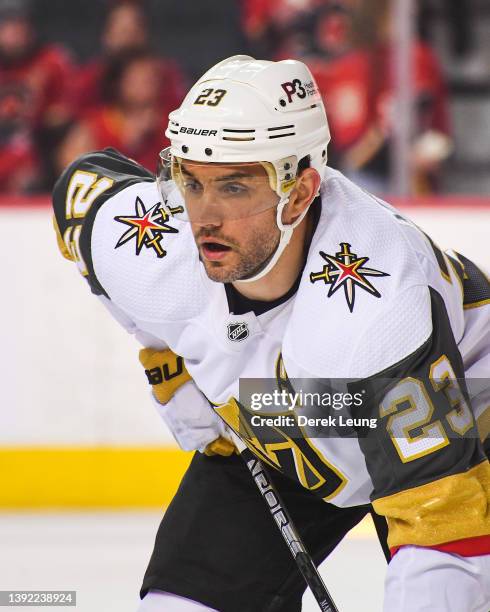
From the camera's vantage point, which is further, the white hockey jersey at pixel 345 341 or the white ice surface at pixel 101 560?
the white ice surface at pixel 101 560

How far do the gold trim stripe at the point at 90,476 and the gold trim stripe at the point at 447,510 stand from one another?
211 centimetres

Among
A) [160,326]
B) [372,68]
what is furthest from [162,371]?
[372,68]

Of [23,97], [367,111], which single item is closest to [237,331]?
[367,111]

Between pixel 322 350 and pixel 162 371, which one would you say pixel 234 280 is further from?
pixel 162 371

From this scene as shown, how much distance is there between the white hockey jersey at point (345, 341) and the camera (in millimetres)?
1612

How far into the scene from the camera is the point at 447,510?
1.59m

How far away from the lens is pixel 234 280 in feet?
5.95

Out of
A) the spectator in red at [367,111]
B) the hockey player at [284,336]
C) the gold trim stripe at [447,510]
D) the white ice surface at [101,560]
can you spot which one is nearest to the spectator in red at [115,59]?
the spectator in red at [367,111]

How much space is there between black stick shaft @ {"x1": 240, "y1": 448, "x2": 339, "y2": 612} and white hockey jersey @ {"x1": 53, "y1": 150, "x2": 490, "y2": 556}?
0.25ft

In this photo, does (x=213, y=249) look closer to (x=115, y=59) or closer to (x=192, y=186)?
(x=192, y=186)

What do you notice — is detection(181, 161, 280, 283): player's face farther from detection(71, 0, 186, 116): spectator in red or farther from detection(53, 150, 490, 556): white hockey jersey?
detection(71, 0, 186, 116): spectator in red

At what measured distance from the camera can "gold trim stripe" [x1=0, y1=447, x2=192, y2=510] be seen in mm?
3672

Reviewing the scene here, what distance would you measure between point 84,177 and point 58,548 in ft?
4.57

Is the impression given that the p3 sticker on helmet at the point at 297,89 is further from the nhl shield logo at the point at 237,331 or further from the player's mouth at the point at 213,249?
the nhl shield logo at the point at 237,331
